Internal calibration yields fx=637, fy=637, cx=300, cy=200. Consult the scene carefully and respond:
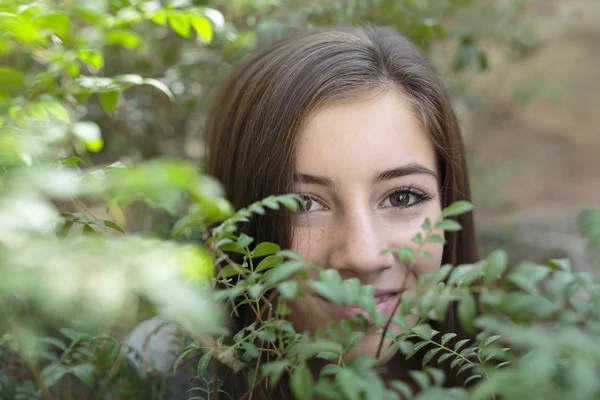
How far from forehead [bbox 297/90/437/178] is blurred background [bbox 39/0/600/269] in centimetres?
32

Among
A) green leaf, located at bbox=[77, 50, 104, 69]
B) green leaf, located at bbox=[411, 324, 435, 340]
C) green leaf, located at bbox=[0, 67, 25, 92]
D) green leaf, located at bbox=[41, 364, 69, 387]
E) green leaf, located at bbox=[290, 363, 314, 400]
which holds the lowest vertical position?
green leaf, located at bbox=[41, 364, 69, 387]

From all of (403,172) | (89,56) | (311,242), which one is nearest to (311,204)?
(311,242)

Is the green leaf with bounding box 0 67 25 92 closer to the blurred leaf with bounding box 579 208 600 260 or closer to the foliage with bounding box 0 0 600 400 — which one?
the foliage with bounding box 0 0 600 400

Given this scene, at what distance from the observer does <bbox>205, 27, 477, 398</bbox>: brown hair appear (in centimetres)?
→ 148

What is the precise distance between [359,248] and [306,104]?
39 cm

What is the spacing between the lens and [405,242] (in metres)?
1.41

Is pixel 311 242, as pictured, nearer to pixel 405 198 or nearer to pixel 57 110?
pixel 405 198

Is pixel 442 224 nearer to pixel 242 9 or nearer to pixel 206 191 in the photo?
pixel 206 191

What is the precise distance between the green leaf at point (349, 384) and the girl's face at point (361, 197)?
0.64 m

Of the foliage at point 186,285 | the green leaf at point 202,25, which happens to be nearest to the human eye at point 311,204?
the foliage at point 186,285

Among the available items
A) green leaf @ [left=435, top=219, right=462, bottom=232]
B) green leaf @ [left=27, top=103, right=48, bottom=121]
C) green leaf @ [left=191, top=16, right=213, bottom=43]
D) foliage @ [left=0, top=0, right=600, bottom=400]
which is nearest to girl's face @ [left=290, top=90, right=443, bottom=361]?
foliage @ [left=0, top=0, right=600, bottom=400]

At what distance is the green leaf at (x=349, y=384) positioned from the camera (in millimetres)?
618

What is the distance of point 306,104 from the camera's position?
4.87ft

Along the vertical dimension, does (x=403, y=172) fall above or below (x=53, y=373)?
above
